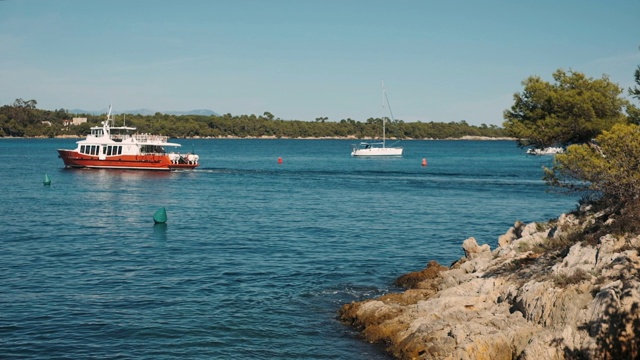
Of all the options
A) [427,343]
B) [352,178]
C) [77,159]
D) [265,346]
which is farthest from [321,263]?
[77,159]

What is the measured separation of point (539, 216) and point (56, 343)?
34.8 meters

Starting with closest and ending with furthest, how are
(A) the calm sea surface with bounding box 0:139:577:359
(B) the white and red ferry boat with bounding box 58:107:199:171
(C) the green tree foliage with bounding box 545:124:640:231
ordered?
(A) the calm sea surface with bounding box 0:139:577:359, (C) the green tree foliage with bounding box 545:124:640:231, (B) the white and red ferry boat with bounding box 58:107:199:171

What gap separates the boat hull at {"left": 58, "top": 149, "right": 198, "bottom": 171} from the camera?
8206cm

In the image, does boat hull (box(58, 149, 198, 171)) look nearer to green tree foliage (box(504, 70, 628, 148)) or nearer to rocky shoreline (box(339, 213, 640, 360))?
green tree foliage (box(504, 70, 628, 148))

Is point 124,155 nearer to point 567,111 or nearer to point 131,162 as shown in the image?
point 131,162

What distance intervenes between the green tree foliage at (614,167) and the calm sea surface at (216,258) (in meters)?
8.11

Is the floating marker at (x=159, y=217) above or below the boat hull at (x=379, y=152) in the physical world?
below

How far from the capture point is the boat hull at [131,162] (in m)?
82.1

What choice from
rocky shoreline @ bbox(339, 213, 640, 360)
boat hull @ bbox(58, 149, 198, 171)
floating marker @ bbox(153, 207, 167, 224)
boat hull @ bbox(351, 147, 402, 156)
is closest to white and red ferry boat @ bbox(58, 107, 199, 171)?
boat hull @ bbox(58, 149, 198, 171)

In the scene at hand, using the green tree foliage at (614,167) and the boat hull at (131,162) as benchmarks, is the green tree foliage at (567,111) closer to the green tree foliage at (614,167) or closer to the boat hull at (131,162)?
the green tree foliage at (614,167)

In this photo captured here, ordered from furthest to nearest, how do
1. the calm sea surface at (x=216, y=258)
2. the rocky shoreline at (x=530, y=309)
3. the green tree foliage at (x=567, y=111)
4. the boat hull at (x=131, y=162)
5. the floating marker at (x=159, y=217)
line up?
the boat hull at (x=131, y=162), the floating marker at (x=159, y=217), the green tree foliage at (x=567, y=111), the calm sea surface at (x=216, y=258), the rocky shoreline at (x=530, y=309)

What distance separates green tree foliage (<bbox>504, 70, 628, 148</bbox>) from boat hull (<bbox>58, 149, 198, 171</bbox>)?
Result: 56870mm

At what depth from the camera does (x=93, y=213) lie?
47219 millimetres

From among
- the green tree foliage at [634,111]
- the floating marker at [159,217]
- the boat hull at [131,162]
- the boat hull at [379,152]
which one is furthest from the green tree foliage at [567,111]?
the boat hull at [379,152]
